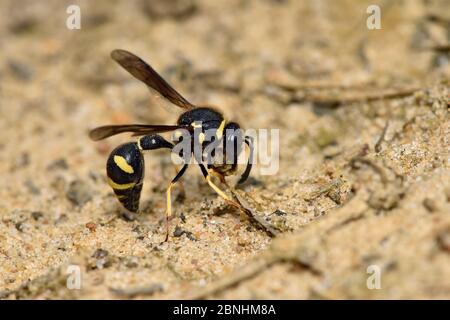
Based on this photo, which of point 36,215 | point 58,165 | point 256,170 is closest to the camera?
point 36,215

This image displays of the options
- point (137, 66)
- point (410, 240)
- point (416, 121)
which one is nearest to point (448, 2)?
point (416, 121)

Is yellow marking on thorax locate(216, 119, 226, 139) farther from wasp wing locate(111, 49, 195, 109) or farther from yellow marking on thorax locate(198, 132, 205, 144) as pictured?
wasp wing locate(111, 49, 195, 109)

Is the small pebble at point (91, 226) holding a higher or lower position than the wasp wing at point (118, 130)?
lower

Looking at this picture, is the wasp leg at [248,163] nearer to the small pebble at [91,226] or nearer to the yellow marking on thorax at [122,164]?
the yellow marking on thorax at [122,164]

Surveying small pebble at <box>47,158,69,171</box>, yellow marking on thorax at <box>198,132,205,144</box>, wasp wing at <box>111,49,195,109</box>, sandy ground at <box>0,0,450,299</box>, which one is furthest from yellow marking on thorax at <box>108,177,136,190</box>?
small pebble at <box>47,158,69,171</box>

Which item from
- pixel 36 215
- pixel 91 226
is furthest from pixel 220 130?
pixel 36 215

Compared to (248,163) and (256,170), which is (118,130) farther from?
(256,170)

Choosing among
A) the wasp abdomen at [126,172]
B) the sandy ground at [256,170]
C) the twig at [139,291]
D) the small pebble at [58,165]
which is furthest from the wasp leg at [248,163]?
the small pebble at [58,165]

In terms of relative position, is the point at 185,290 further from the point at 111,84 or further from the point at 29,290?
the point at 111,84
